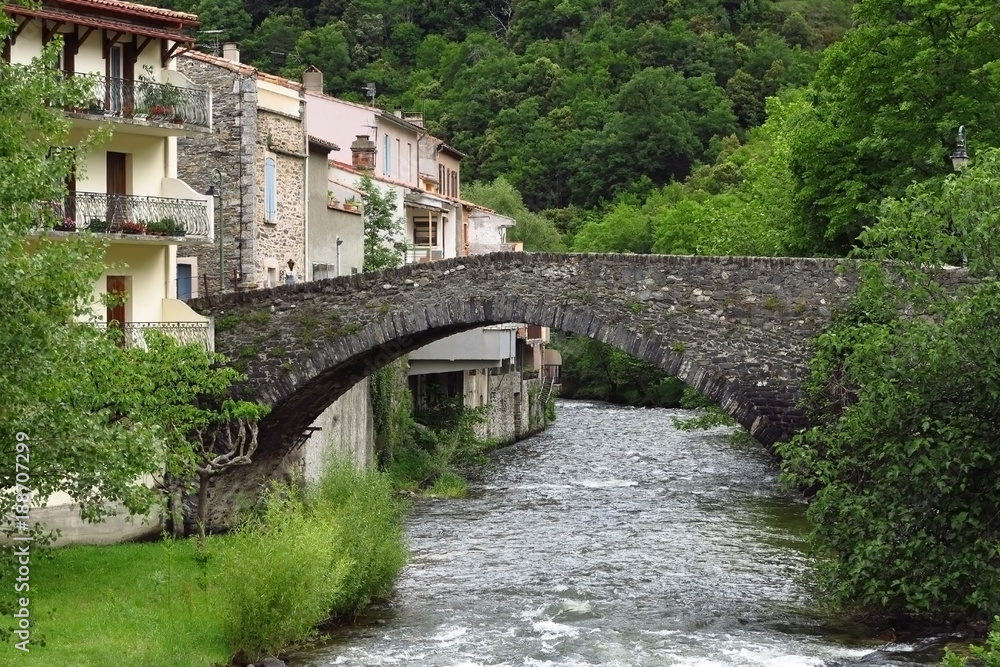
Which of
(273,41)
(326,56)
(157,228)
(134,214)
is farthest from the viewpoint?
(273,41)

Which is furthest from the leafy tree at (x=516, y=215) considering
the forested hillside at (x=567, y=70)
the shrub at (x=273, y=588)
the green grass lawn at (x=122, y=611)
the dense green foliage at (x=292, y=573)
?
the shrub at (x=273, y=588)

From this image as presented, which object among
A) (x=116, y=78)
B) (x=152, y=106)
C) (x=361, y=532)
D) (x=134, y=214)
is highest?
(x=116, y=78)

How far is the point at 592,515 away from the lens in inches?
1196

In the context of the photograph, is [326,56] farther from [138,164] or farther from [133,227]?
[133,227]

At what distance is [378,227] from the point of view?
124 ft

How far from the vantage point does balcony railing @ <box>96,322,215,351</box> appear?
23.5 m

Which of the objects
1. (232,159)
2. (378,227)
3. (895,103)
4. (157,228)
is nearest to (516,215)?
(378,227)

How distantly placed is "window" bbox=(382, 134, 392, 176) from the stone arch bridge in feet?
59.5

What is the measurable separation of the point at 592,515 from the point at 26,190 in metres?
19.4

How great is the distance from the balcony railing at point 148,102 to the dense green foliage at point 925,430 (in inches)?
442

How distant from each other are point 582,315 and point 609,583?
411cm

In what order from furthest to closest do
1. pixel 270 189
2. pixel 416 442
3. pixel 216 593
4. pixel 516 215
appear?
pixel 516 215 → pixel 416 442 → pixel 270 189 → pixel 216 593

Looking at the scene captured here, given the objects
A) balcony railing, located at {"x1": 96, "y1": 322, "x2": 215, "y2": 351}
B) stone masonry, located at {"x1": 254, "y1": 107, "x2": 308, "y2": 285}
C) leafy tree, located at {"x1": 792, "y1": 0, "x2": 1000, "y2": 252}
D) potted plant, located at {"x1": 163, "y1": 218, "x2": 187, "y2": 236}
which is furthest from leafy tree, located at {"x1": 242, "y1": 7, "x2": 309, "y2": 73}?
potted plant, located at {"x1": 163, "y1": 218, "x2": 187, "y2": 236}

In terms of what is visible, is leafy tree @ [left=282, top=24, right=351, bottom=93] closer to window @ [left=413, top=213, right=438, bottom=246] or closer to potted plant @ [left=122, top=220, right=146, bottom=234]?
window @ [left=413, top=213, right=438, bottom=246]
